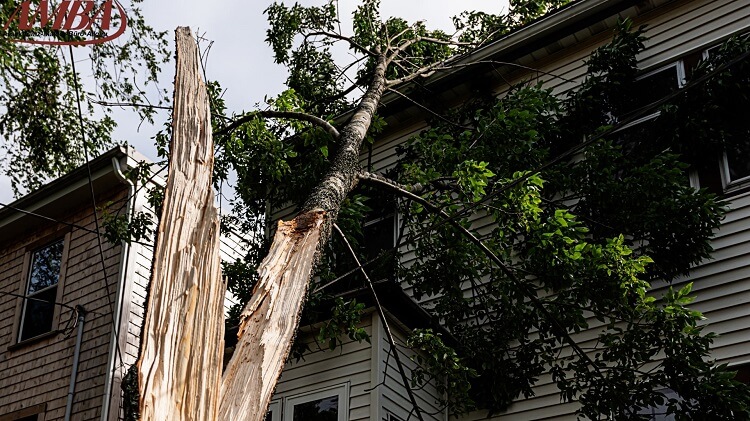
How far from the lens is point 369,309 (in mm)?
8977

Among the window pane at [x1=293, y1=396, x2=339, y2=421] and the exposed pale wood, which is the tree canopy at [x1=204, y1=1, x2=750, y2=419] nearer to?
the window pane at [x1=293, y1=396, x2=339, y2=421]

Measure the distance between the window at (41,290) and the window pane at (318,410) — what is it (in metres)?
5.83

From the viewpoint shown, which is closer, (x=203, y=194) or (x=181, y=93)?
(x=203, y=194)

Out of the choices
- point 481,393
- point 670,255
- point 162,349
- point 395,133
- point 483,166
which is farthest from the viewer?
point 395,133

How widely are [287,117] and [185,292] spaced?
13.5ft

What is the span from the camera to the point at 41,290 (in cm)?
1344

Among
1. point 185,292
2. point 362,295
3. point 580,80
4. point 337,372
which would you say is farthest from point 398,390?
point 185,292

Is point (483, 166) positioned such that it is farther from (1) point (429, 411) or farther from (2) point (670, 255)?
(1) point (429, 411)

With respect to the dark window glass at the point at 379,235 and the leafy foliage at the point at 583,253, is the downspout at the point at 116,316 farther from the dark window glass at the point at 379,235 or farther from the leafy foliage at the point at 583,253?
the leafy foliage at the point at 583,253

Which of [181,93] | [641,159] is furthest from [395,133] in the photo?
[181,93]

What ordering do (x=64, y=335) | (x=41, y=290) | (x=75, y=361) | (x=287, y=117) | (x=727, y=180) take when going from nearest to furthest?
(x=287, y=117), (x=727, y=180), (x=75, y=361), (x=64, y=335), (x=41, y=290)

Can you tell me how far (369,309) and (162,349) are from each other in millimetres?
6064

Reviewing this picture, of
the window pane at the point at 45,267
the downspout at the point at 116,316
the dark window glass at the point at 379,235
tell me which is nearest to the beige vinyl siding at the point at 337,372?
the dark window glass at the point at 379,235

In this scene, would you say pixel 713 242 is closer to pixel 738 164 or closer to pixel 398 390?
pixel 738 164
